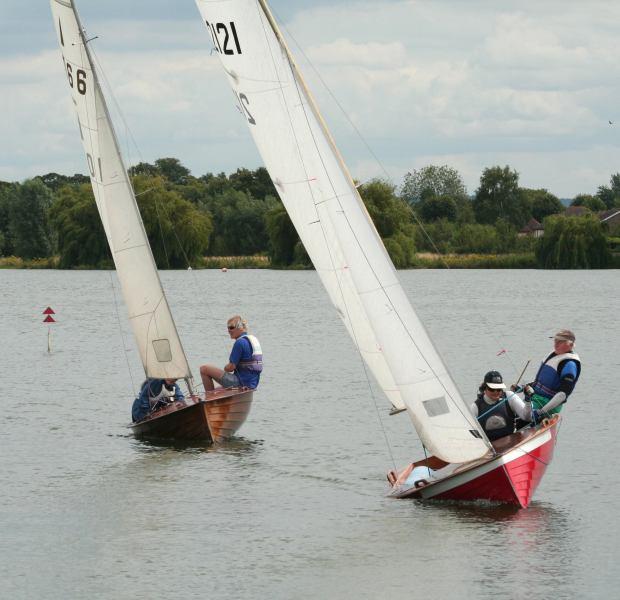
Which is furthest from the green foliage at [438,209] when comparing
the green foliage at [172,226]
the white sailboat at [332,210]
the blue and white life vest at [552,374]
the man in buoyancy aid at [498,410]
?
the white sailboat at [332,210]

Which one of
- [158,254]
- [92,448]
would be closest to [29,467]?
[92,448]

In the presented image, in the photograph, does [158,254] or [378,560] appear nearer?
[378,560]

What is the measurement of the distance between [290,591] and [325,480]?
19.7 feet

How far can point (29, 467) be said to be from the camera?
20.3 meters

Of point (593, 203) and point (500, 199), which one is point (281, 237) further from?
point (593, 203)

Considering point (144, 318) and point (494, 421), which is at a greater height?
point (144, 318)

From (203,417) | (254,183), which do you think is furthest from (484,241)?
(203,417)

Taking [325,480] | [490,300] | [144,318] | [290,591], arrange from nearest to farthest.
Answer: [290,591] → [325,480] → [144,318] → [490,300]

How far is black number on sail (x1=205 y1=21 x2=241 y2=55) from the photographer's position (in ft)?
51.3

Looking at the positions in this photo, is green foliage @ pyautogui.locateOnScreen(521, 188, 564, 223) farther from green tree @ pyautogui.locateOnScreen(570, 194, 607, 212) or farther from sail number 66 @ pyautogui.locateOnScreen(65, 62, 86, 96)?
sail number 66 @ pyautogui.locateOnScreen(65, 62, 86, 96)

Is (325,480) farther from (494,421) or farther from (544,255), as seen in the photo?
(544,255)

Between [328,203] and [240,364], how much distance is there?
19.8 ft

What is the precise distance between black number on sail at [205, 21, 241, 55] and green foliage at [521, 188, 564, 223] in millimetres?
155426

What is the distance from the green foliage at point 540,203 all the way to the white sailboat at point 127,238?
15045 centimetres
